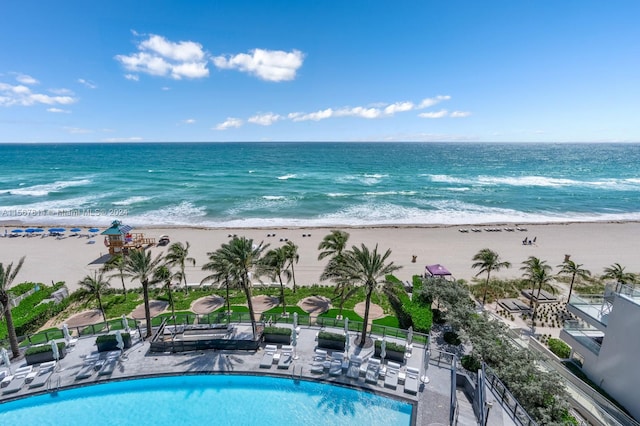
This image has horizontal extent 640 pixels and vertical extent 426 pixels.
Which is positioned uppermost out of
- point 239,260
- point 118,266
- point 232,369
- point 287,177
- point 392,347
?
point 239,260

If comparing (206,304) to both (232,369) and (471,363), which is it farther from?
(471,363)

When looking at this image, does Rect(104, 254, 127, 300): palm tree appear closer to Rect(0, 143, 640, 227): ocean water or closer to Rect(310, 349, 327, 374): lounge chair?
Rect(310, 349, 327, 374): lounge chair

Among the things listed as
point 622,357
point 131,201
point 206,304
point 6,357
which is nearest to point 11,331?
point 6,357

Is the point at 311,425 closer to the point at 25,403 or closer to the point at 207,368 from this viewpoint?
the point at 207,368

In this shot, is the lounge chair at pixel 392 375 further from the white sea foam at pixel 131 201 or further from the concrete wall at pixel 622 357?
the white sea foam at pixel 131 201

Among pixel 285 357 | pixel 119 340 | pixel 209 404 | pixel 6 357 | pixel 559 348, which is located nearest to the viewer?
pixel 209 404

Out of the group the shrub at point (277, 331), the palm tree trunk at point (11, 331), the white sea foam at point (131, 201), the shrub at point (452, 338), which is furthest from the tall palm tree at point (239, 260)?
the white sea foam at point (131, 201)

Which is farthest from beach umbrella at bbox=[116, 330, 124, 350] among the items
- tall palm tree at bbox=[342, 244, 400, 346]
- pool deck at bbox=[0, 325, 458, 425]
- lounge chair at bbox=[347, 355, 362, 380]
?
tall palm tree at bbox=[342, 244, 400, 346]
